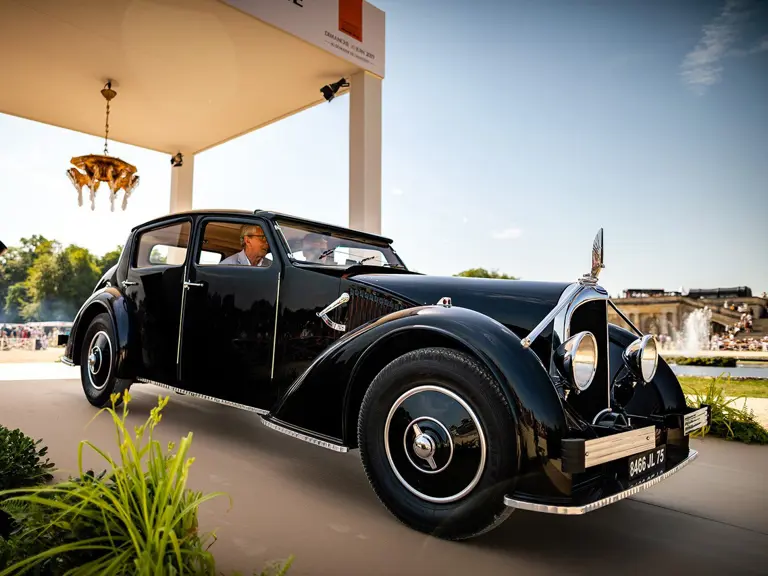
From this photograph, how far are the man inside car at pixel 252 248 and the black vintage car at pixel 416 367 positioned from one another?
0.06 feet

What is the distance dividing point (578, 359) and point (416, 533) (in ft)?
3.39

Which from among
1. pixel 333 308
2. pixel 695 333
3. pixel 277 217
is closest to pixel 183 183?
pixel 277 217


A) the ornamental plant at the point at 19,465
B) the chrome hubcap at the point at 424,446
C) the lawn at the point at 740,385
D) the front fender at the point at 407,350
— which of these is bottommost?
the lawn at the point at 740,385

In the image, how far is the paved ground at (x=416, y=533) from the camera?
1.85 metres

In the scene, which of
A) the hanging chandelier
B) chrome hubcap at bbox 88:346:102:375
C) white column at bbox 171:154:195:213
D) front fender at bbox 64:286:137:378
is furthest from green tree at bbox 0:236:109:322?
chrome hubcap at bbox 88:346:102:375

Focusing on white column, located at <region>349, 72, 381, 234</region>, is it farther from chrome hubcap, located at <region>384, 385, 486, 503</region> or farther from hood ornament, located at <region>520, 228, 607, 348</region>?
chrome hubcap, located at <region>384, 385, 486, 503</region>

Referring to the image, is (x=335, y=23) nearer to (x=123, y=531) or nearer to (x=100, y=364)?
(x=100, y=364)

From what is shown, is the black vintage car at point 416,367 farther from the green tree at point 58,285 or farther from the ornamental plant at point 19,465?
the green tree at point 58,285

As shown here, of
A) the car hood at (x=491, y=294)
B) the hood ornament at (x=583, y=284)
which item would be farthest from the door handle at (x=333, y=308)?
the hood ornament at (x=583, y=284)

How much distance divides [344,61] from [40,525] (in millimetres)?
6783

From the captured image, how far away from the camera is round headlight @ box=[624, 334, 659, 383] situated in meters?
2.58

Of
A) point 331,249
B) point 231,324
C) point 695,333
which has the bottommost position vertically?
point 695,333

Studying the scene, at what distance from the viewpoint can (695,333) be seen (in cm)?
2141

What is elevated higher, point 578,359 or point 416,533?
point 578,359
